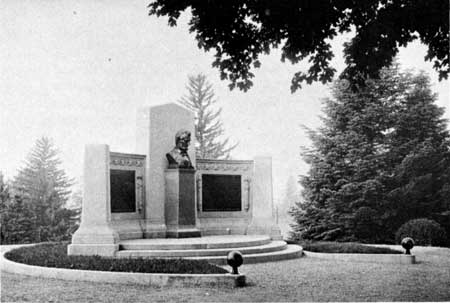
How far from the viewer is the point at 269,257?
43.5 feet

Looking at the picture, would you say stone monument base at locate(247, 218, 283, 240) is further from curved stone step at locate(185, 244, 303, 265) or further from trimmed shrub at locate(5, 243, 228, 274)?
trimmed shrub at locate(5, 243, 228, 274)

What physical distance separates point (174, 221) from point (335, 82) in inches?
518

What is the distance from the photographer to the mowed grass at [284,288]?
8.36 meters

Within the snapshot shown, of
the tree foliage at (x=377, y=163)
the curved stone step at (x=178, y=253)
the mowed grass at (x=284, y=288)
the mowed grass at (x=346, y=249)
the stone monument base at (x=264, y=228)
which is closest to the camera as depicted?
the mowed grass at (x=284, y=288)

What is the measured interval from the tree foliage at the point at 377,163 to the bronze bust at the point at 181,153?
935cm

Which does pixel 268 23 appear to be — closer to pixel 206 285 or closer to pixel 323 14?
pixel 323 14

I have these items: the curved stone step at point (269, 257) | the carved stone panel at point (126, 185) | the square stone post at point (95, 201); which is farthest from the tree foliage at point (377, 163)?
the square stone post at point (95, 201)

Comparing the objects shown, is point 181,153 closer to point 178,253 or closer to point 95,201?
point 95,201

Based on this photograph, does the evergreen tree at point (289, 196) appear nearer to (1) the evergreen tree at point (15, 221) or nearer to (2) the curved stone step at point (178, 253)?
(1) the evergreen tree at point (15, 221)

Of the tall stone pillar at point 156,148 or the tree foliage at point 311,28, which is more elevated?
the tree foliage at point 311,28

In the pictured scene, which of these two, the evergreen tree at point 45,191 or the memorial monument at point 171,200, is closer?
the memorial monument at point 171,200

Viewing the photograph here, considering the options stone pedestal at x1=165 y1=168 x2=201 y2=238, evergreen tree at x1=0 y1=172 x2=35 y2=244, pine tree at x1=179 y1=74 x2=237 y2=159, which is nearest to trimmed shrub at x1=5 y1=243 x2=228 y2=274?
stone pedestal at x1=165 y1=168 x2=201 y2=238

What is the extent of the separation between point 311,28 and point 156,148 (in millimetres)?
8324

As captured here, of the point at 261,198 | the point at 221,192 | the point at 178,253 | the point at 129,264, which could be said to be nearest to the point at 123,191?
the point at 178,253
